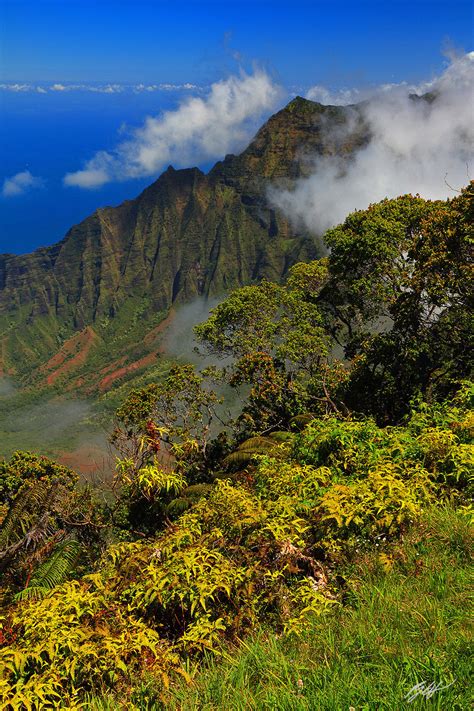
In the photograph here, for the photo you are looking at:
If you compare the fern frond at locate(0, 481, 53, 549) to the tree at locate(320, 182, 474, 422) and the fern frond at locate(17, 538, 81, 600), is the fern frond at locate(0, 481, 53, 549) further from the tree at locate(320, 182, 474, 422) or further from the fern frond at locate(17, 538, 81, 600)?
the tree at locate(320, 182, 474, 422)

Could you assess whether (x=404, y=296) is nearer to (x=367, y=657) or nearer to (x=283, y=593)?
(x=283, y=593)

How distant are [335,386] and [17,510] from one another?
502 inches

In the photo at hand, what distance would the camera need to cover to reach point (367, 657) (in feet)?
11.8

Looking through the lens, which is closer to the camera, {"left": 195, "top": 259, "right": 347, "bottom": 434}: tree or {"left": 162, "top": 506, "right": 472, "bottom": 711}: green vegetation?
{"left": 162, "top": 506, "right": 472, "bottom": 711}: green vegetation

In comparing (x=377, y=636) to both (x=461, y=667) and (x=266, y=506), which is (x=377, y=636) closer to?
(x=461, y=667)

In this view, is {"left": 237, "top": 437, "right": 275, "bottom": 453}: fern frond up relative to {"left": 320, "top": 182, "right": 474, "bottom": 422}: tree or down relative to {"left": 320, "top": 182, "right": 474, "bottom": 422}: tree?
down

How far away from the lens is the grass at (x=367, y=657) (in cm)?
317

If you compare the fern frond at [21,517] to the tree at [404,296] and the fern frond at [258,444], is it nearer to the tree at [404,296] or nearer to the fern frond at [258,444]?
the fern frond at [258,444]

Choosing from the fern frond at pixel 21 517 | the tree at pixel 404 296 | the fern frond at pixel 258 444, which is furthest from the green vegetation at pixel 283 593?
the tree at pixel 404 296

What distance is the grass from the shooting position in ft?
10.4

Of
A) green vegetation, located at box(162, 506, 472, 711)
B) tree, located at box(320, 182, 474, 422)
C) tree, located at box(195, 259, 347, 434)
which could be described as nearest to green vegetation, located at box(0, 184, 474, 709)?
green vegetation, located at box(162, 506, 472, 711)

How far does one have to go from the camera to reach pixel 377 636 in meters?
3.78

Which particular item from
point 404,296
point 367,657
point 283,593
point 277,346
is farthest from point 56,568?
point 277,346

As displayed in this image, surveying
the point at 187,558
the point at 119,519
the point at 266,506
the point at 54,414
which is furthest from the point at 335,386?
the point at 54,414
